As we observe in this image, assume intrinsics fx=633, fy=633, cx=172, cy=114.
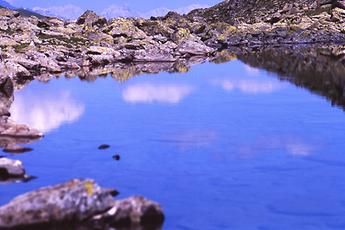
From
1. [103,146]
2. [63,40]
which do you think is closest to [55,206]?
[103,146]

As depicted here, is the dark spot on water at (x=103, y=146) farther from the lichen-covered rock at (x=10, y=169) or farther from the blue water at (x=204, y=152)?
the lichen-covered rock at (x=10, y=169)

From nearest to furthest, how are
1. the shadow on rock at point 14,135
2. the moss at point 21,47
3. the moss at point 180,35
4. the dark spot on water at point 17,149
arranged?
the dark spot on water at point 17,149 → the shadow on rock at point 14,135 → the moss at point 21,47 → the moss at point 180,35

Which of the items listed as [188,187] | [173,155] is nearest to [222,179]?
[188,187]

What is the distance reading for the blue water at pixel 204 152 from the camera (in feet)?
69.0

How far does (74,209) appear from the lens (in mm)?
18266

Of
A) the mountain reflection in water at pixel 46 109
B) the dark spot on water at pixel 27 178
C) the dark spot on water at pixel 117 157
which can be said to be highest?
the mountain reflection in water at pixel 46 109

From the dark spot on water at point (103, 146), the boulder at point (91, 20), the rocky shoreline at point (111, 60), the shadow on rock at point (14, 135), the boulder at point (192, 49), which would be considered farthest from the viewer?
the boulder at point (91, 20)

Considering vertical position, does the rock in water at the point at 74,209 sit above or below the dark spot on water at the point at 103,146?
above

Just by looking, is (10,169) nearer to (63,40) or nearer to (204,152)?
(204,152)

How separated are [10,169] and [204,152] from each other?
9437 millimetres

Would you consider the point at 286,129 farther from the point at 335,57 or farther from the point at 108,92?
the point at 335,57

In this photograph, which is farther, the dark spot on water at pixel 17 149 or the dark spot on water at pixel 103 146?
the dark spot on water at pixel 103 146

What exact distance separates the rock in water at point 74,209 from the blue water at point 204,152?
137cm

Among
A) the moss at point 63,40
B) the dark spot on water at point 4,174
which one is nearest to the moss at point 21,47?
the moss at point 63,40
